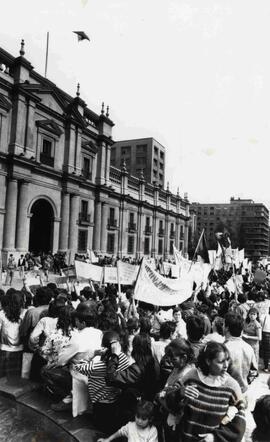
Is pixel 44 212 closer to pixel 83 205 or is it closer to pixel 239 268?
pixel 83 205

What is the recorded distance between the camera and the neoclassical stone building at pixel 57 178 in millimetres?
24609

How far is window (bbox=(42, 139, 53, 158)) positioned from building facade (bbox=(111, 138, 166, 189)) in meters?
35.1

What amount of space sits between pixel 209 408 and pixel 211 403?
0.04m

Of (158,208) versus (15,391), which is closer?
(15,391)

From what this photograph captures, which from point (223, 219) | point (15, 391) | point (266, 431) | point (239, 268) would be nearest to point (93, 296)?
point (15, 391)

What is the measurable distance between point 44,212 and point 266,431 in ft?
94.8

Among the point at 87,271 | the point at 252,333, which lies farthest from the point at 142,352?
the point at 87,271

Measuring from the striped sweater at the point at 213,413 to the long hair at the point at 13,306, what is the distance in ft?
10.5

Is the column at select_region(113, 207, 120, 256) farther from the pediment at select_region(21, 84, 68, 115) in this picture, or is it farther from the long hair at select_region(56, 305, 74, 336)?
the long hair at select_region(56, 305, 74, 336)

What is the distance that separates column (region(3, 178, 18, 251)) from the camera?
24.0 meters

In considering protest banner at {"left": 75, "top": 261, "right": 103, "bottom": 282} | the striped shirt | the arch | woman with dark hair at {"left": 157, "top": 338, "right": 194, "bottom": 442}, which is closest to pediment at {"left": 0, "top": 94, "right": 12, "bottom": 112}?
the arch

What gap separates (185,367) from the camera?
10.8 ft

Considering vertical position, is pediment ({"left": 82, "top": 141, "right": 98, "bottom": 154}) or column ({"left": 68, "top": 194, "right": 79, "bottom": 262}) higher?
pediment ({"left": 82, "top": 141, "right": 98, "bottom": 154})

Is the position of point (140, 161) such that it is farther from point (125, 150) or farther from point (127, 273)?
point (127, 273)
